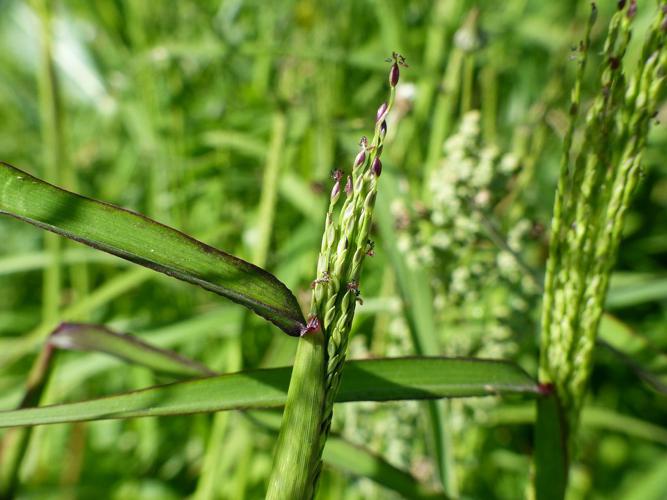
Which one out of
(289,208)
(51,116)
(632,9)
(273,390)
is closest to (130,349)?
(273,390)

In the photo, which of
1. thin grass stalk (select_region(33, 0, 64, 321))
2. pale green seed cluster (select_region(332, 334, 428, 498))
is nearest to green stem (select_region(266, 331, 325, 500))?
pale green seed cluster (select_region(332, 334, 428, 498))

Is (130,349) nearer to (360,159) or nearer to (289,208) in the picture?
(360,159)

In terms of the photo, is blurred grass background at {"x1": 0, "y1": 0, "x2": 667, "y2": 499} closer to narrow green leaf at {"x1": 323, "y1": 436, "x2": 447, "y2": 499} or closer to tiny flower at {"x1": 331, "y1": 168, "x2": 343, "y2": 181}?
narrow green leaf at {"x1": 323, "y1": 436, "x2": 447, "y2": 499}

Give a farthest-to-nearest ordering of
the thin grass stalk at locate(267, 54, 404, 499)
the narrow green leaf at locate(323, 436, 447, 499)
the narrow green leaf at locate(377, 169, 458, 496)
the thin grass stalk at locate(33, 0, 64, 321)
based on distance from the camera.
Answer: the thin grass stalk at locate(33, 0, 64, 321), the narrow green leaf at locate(377, 169, 458, 496), the narrow green leaf at locate(323, 436, 447, 499), the thin grass stalk at locate(267, 54, 404, 499)

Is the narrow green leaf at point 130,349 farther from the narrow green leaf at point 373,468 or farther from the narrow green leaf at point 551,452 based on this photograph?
the narrow green leaf at point 551,452

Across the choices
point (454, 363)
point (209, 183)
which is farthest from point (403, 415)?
point (209, 183)

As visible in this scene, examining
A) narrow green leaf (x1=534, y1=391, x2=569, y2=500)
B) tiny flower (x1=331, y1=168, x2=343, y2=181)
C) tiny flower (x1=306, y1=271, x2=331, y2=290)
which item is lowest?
narrow green leaf (x1=534, y1=391, x2=569, y2=500)
